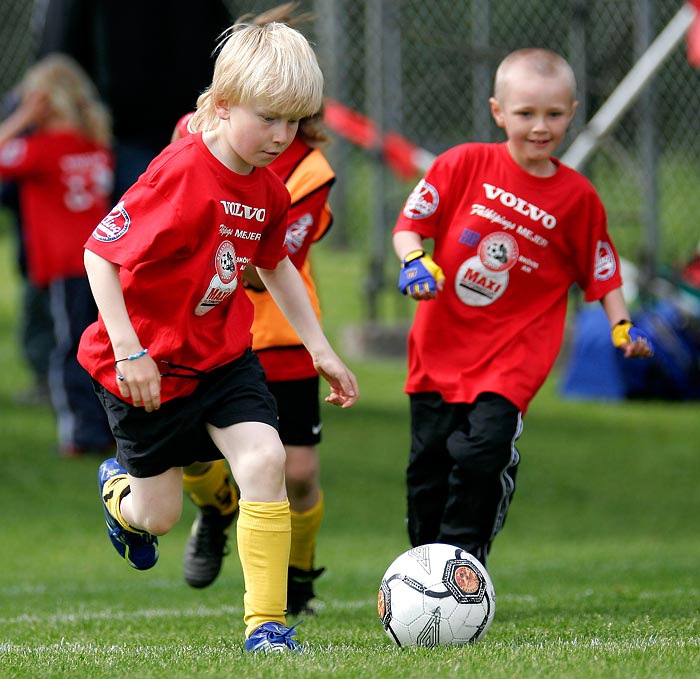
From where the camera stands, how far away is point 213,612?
222 inches

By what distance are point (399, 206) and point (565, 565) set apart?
7493 millimetres

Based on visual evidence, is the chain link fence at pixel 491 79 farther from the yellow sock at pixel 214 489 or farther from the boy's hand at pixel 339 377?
the boy's hand at pixel 339 377

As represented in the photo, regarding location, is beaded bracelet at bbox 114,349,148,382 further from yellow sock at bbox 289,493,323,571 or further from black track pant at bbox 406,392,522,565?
yellow sock at bbox 289,493,323,571

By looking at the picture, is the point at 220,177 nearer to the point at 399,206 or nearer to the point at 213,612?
the point at 213,612

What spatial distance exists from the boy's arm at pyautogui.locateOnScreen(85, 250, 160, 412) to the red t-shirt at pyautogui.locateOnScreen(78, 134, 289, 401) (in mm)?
101

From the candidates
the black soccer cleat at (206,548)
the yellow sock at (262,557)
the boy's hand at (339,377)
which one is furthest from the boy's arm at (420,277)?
the black soccer cleat at (206,548)

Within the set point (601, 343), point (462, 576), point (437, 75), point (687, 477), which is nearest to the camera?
point (462, 576)

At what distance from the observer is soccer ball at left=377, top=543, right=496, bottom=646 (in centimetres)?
417

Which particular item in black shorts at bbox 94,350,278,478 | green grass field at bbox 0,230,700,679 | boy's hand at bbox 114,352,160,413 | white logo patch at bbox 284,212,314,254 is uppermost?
white logo patch at bbox 284,212,314,254

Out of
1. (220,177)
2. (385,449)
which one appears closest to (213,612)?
(220,177)

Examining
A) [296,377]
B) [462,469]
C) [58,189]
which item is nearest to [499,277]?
[462,469]

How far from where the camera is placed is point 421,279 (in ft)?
15.3

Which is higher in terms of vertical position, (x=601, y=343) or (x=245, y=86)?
(x=245, y=86)

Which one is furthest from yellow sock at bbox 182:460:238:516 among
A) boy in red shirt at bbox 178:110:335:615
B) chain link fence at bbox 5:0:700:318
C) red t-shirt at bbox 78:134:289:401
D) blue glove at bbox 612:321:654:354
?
chain link fence at bbox 5:0:700:318
